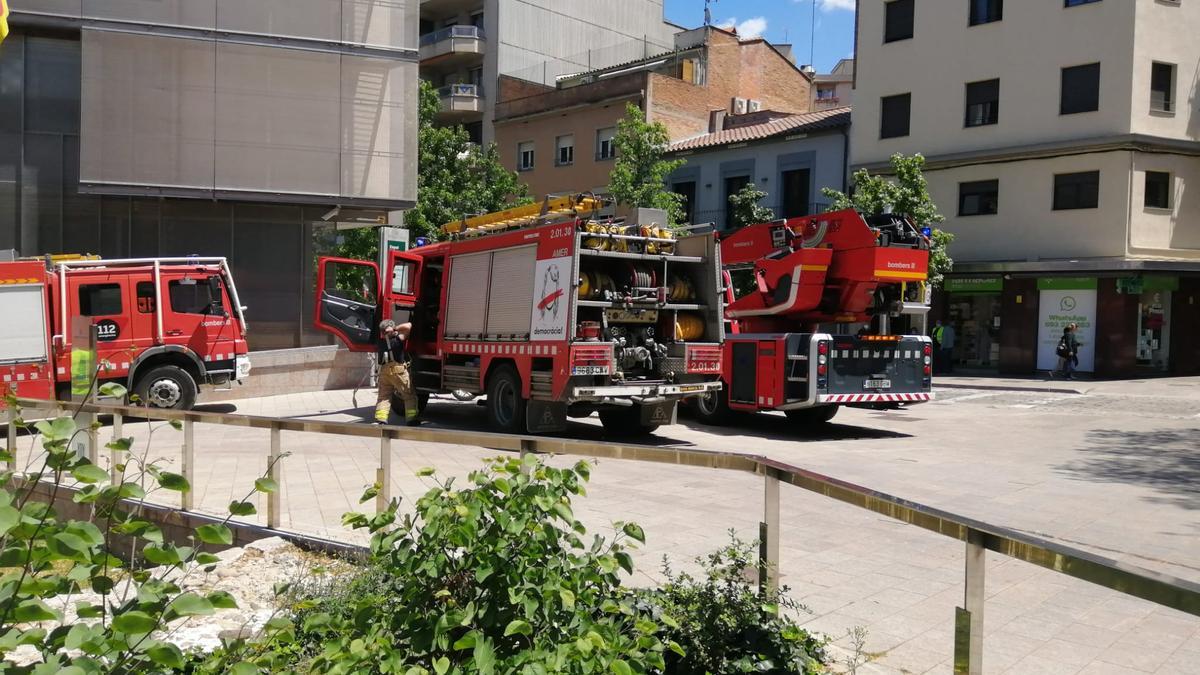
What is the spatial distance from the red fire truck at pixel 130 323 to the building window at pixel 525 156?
994 inches

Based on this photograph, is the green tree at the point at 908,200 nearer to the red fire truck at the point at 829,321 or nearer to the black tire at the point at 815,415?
the black tire at the point at 815,415

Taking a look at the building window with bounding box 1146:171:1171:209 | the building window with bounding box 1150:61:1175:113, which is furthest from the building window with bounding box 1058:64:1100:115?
the building window with bounding box 1146:171:1171:209

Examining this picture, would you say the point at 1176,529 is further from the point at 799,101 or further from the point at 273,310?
the point at 799,101

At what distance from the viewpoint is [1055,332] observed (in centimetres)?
2825

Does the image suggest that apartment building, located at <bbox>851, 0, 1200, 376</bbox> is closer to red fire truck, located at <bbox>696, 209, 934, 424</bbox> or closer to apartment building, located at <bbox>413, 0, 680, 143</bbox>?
red fire truck, located at <bbox>696, 209, 934, 424</bbox>

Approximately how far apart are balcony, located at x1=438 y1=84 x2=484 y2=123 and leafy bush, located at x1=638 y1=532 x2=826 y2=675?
39.6 metres

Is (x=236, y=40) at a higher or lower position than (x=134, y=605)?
higher

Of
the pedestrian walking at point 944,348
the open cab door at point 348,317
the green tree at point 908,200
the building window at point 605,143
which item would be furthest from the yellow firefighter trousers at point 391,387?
the building window at point 605,143

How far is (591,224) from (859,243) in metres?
4.44

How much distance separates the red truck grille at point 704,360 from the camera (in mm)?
12859

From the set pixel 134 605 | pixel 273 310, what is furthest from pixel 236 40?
pixel 134 605

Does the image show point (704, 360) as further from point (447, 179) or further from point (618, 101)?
point (618, 101)

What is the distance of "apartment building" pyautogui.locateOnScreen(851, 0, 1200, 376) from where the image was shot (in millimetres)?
26875

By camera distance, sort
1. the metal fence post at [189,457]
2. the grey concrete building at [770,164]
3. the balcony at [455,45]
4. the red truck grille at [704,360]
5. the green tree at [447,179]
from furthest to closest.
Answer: the balcony at [455,45], the grey concrete building at [770,164], the green tree at [447,179], the red truck grille at [704,360], the metal fence post at [189,457]
